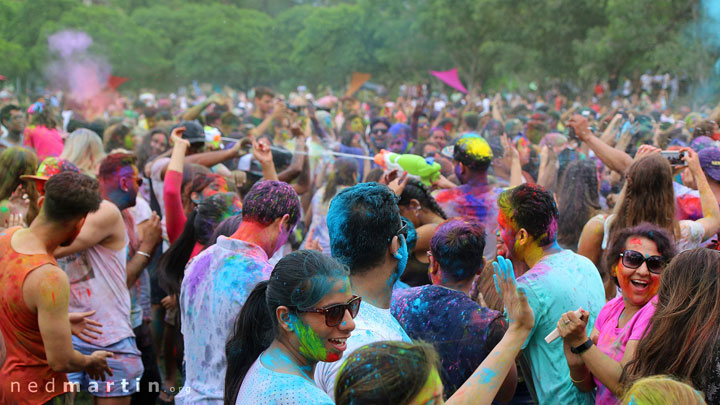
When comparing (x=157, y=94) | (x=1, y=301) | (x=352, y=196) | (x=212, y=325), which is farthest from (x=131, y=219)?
(x=157, y=94)

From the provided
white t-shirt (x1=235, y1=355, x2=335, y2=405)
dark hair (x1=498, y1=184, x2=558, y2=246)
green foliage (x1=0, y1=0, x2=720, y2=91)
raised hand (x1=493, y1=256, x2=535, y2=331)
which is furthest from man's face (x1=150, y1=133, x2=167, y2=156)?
green foliage (x1=0, y1=0, x2=720, y2=91)

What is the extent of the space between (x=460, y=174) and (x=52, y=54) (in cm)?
2664

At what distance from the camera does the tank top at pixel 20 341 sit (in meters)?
3.31

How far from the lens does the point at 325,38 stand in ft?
109

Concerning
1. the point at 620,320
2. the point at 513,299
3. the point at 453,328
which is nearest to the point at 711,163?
the point at 620,320

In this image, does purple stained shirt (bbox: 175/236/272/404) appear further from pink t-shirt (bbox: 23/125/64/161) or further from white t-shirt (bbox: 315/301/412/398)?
pink t-shirt (bbox: 23/125/64/161)

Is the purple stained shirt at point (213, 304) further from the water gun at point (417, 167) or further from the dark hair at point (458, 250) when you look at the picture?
the water gun at point (417, 167)

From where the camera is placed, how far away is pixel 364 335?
8.13ft

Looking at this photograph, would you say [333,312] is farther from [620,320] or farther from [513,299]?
[620,320]

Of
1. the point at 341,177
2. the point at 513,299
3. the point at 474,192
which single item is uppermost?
the point at 513,299

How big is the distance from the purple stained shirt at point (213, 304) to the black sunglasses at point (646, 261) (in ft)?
5.51

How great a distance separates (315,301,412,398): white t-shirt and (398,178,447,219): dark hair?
2.02 metres

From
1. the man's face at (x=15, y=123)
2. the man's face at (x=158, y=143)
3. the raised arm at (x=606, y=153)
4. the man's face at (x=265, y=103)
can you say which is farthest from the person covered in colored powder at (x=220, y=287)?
the man's face at (x=265, y=103)

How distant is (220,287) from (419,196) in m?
1.92
